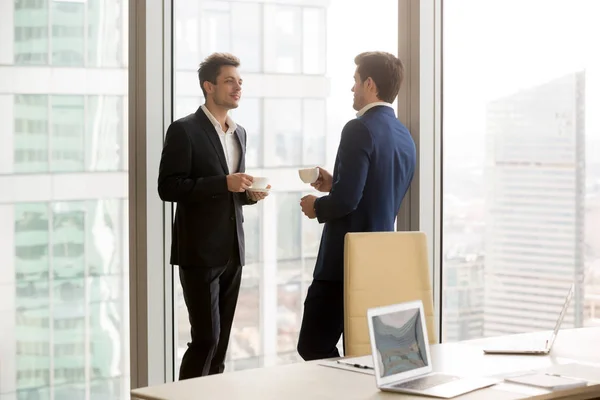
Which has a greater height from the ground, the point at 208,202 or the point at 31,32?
the point at 31,32

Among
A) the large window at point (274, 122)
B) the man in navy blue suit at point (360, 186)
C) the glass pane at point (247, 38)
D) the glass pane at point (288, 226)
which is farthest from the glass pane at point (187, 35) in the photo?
the man in navy blue suit at point (360, 186)

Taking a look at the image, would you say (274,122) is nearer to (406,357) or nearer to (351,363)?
(351,363)

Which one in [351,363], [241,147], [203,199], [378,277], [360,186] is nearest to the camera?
[351,363]

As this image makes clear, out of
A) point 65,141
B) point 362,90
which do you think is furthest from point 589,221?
point 65,141

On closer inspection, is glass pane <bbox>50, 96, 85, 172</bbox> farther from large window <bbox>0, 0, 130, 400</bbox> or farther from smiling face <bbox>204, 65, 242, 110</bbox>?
smiling face <bbox>204, 65, 242, 110</bbox>

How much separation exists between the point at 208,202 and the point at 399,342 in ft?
5.31

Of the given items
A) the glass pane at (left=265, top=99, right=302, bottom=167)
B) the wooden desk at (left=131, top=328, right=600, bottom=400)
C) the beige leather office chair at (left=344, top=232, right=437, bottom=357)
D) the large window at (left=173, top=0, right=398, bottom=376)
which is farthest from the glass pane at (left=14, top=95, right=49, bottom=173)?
the wooden desk at (left=131, top=328, right=600, bottom=400)

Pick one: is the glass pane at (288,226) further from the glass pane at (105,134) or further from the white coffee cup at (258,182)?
the glass pane at (105,134)

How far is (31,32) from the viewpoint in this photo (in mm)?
4051

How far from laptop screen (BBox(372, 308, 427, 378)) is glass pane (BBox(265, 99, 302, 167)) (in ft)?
6.13

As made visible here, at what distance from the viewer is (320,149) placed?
13.3 ft

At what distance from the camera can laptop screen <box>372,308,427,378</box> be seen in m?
2.20

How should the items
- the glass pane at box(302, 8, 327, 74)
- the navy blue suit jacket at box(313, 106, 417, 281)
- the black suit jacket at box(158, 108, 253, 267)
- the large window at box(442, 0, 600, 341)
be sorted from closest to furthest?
the navy blue suit jacket at box(313, 106, 417, 281), the large window at box(442, 0, 600, 341), the black suit jacket at box(158, 108, 253, 267), the glass pane at box(302, 8, 327, 74)

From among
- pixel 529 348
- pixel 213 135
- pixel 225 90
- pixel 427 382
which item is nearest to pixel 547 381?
pixel 427 382
